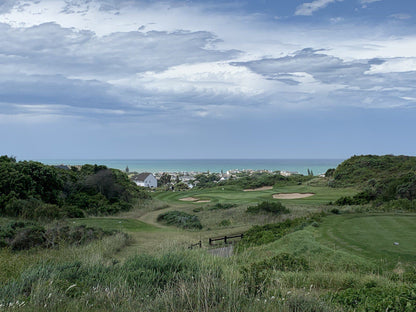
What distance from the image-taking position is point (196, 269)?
20.7 ft

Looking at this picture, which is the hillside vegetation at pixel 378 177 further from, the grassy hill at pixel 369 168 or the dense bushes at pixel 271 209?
the dense bushes at pixel 271 209

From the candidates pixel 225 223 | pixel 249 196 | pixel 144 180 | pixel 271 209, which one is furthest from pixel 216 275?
pixel 144 180

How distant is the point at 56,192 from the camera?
1080 inches

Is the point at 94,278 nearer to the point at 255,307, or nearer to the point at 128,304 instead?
the point at 128,304

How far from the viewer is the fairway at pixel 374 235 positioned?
1120 cm

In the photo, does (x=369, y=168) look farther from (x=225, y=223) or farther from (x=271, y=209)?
(x=225, y=223)

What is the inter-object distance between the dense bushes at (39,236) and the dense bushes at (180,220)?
8679 mm

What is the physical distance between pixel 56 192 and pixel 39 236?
48.8 ft

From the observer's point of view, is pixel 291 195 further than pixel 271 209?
Yes

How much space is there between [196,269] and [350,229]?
10865mm

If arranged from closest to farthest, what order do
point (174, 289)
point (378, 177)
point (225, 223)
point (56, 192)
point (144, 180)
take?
point (174, 289) → point (225, 223) → point (56, 192) → point (378, 177) → point (144, 180)

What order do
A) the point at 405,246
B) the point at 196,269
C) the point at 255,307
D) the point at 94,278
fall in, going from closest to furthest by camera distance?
1. the point at 255,307
2. the point at 94,278
3. the point at 196,269
4. the point at 405,246

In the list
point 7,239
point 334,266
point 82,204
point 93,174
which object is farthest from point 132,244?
point 93,174

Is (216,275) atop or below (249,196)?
atop
